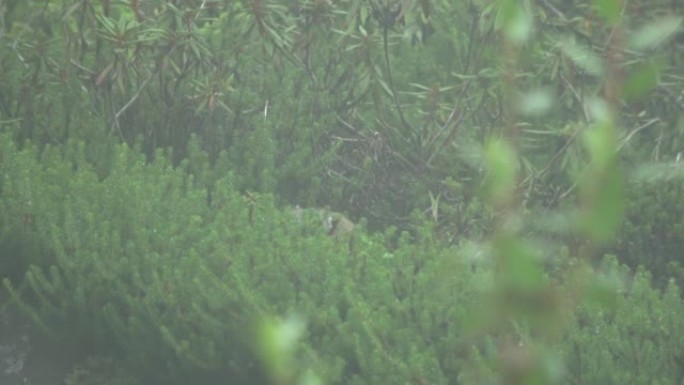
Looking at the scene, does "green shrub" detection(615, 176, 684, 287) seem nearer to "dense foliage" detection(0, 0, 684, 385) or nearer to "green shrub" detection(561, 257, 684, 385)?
"dense foliage" detection(0, 0, 684, 385)

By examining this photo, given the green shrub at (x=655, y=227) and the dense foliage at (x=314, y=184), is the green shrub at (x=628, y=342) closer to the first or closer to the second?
the dense foliage at (x=314, y=184)

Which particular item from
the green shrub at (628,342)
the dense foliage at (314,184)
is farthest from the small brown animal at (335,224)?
the green shrub at (628,342)

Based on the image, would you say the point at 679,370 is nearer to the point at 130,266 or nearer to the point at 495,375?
the point at 495,375

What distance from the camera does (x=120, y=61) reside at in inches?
196

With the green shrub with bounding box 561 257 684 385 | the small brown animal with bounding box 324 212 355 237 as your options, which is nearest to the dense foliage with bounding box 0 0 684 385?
the green shrub with bounding box 561 257 684 385

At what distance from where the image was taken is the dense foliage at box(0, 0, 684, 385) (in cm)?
342

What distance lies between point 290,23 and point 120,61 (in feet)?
2.39

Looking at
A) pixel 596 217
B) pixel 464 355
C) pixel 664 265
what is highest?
pixel 596 217

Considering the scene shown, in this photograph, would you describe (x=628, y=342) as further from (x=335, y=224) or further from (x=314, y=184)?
(x=314, y=184)

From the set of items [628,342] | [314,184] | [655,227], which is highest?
[628,342]

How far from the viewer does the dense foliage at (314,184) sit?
342cm

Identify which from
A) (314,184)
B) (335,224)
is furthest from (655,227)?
(314,184)

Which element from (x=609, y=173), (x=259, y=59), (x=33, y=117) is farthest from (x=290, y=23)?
(x=609, y=173)

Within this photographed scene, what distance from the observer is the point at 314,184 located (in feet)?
16.8
